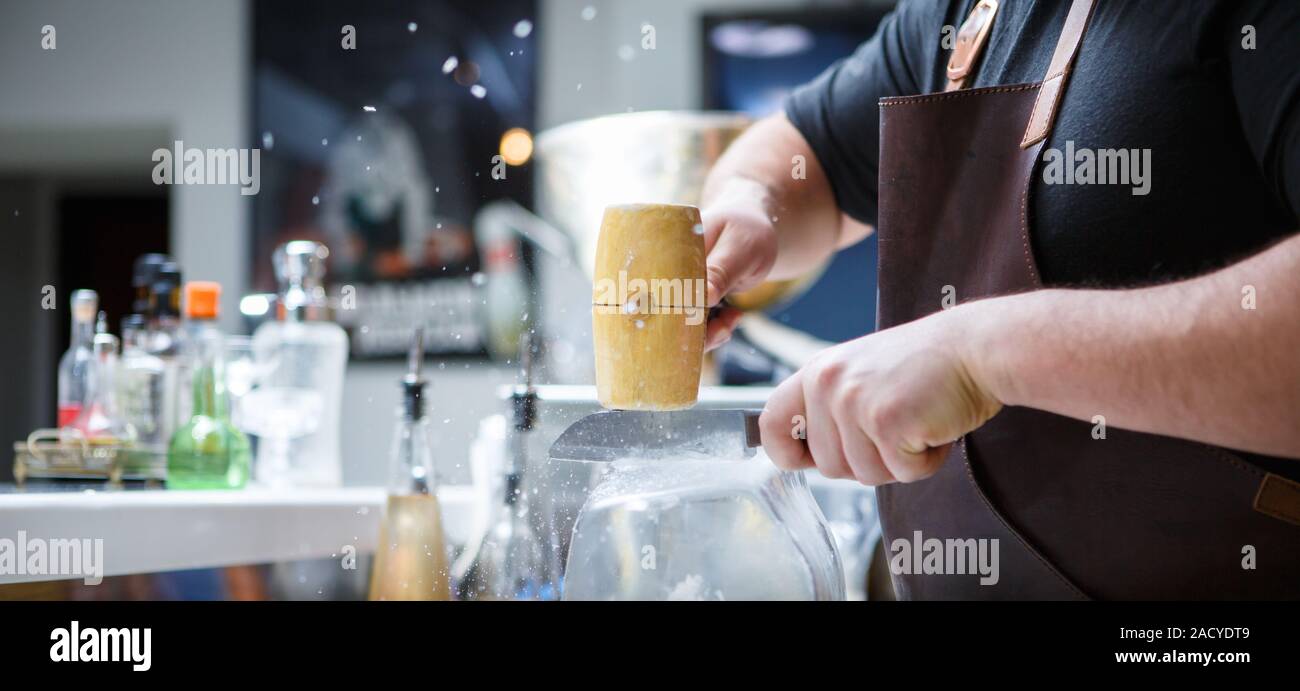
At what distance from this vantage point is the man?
607 mm

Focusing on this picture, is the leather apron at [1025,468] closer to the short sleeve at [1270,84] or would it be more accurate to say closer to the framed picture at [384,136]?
the short sleeve at [1270,84]

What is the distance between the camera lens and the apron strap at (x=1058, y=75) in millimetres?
728

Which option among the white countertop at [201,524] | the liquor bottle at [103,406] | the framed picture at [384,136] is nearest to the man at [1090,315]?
the white countertop at [201,524]

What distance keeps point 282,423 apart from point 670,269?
3.02 ft

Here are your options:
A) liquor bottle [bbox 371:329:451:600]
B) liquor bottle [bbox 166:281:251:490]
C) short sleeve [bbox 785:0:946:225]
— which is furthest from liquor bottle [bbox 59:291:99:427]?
short sleeve [bbox 785:0:946:225]

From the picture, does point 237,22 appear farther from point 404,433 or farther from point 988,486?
point 988,486

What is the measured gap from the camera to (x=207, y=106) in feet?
11.0

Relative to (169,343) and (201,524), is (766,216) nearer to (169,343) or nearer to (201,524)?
(201,524)

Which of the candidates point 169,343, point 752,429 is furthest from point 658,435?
point 169,343

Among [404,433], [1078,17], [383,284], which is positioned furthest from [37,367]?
[1078,17]

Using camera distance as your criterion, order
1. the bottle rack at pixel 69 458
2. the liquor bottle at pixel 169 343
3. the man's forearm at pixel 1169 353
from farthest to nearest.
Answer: the liquor bottle at pixel 169 343 < the bottle rack at pixel 69 458 < the man's forearm at pixel 1169 353

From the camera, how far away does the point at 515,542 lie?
109cm

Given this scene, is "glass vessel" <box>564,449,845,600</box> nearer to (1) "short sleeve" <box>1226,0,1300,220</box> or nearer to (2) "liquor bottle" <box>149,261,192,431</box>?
(1) "short sleeve" <box>1226,0,1300,220</box>

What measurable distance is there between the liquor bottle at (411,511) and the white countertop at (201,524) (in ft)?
0.16
